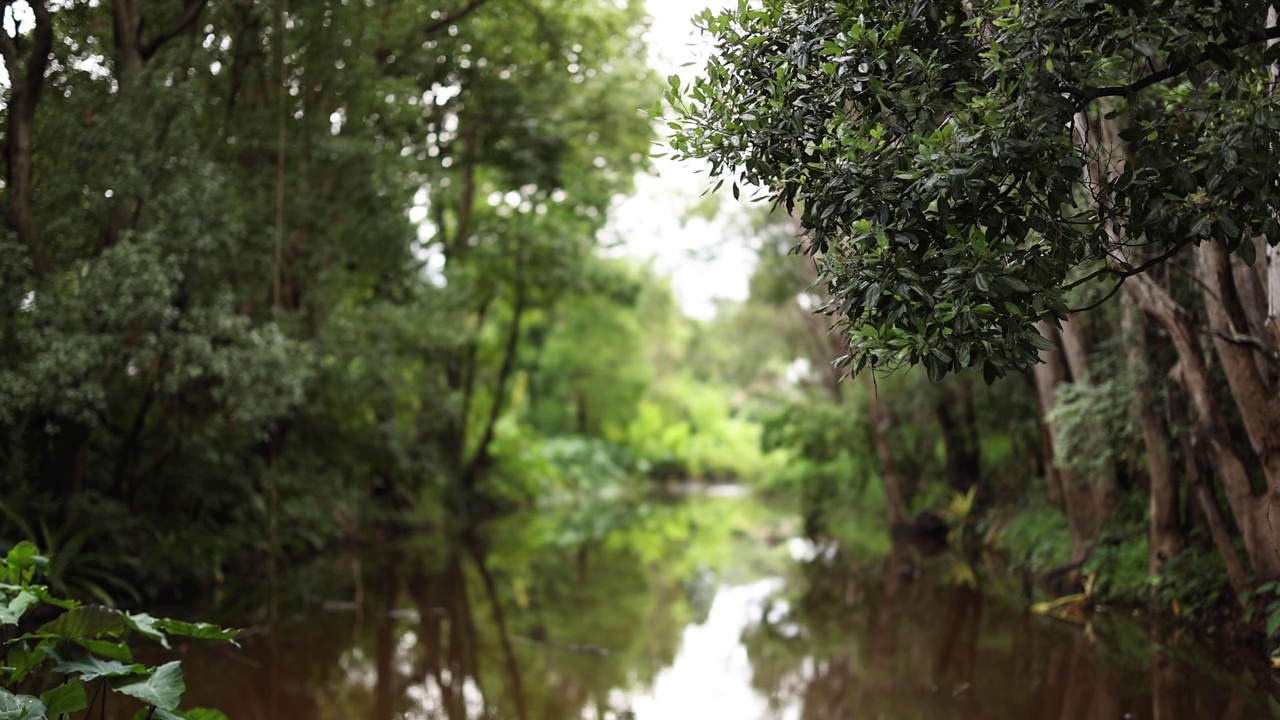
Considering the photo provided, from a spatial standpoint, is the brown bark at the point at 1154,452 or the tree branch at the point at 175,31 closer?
the brown bark at the point at 1154,452

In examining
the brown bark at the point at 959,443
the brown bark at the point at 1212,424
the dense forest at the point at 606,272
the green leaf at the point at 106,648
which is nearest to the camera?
the dense forest at the point at 606,272

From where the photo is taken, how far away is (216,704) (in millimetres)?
7020

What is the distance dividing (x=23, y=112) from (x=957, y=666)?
8.51 meters

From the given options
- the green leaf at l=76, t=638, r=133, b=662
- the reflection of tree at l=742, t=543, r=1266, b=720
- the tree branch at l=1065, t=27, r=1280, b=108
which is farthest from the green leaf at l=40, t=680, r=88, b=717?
the tree branch at l=1065, t=27, r=1280, b=108

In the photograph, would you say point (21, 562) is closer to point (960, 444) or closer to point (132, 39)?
point (132, 39)

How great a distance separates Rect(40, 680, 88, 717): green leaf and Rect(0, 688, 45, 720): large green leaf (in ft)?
0.56

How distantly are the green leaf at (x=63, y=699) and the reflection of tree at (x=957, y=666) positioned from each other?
13.9 ft

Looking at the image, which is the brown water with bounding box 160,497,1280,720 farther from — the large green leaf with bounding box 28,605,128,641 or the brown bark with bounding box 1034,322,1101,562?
the large green leaf with bounding box 28,605,128,641

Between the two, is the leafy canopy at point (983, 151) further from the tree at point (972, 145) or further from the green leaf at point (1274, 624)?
the green leaf at point (1274, 624)

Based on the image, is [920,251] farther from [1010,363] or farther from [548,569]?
[548,569]

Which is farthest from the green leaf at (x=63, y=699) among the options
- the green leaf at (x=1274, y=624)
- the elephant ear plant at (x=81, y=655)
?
the green leaf at (x=1274, y=624)

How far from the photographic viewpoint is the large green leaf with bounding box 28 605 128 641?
15.0ft

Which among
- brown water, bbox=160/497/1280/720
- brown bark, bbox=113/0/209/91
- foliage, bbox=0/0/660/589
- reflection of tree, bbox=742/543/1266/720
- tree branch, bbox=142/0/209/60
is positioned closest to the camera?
reflection of tree, bbox=742/543/1266/720

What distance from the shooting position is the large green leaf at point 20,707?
12.8ft
